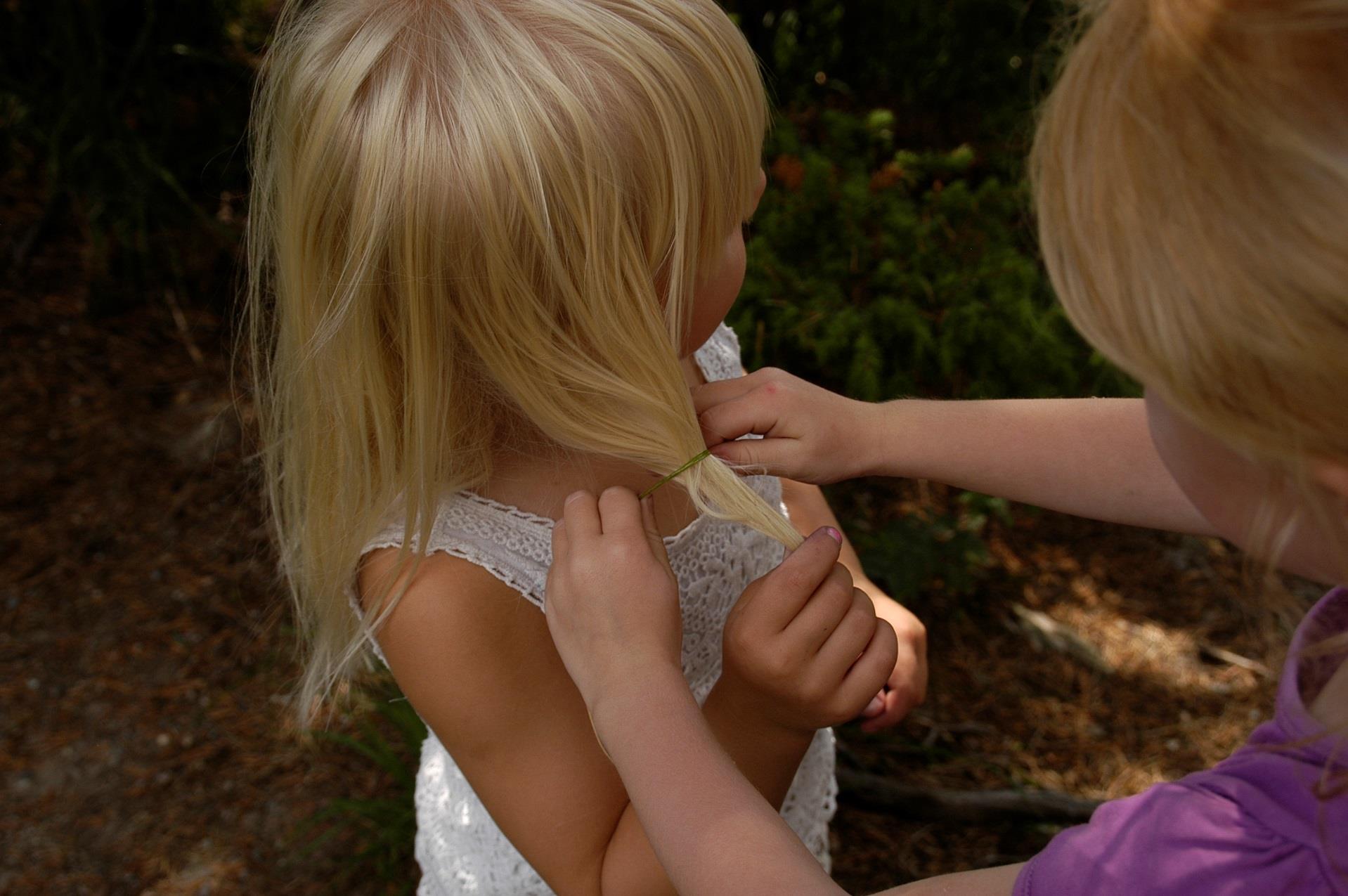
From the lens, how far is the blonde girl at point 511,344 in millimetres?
1120

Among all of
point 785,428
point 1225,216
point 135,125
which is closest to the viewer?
point 1225,216

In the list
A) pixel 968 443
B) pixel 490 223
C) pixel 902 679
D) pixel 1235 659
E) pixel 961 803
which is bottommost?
pixel 961 803

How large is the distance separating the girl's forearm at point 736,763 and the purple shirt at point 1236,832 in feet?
1.20

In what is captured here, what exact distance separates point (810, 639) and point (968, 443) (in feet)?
1.29

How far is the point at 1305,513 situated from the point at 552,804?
0.93 metres

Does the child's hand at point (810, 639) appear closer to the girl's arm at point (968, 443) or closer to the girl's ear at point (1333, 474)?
the girl's arm at point (968, 443)

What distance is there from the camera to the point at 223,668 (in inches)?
111

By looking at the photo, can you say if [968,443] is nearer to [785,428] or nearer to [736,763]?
[785,428]

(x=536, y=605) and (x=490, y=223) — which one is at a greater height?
(x=490, y=223)

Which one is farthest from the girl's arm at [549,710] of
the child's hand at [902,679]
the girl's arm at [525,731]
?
the child's hand at [902,679]

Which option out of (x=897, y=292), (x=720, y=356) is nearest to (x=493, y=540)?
(x=720, y=356)

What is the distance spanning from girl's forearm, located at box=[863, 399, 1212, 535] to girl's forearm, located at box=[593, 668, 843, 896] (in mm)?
482

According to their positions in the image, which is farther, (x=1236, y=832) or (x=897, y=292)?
(x=897, y=292)

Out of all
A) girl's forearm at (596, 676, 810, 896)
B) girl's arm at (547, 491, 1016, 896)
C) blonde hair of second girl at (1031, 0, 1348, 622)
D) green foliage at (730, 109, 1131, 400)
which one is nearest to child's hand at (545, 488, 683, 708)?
girl's arm at (547, 491, 1016, 896)
